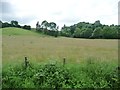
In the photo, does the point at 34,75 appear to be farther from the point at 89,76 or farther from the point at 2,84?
the point at 89,76

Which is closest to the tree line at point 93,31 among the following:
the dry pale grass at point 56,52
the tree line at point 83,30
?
the tree line at point 83,30

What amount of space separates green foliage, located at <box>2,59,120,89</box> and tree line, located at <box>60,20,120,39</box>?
58561 mm

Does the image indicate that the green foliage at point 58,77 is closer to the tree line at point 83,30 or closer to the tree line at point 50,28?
the tree line at point 83,30

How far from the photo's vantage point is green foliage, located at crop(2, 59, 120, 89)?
1179 centimetres

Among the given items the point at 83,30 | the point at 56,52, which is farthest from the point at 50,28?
the point at 56,52

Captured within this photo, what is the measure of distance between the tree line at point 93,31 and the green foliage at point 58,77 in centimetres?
5856

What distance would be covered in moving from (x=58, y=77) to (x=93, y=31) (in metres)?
76.3

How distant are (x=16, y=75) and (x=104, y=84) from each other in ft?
12.0

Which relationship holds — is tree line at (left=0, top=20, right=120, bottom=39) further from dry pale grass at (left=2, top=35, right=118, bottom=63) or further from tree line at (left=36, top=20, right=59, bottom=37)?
dry pale grass at (left=2, top=35, right=118, bottom=63)

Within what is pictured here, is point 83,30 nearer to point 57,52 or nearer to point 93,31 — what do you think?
point 93,31

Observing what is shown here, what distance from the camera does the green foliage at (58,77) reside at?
11.8 meters

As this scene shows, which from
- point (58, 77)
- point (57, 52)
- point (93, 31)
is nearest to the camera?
point (58, 77)

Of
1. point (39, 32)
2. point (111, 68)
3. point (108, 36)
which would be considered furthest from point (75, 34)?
point (111, 68)

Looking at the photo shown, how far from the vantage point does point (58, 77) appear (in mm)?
12117
